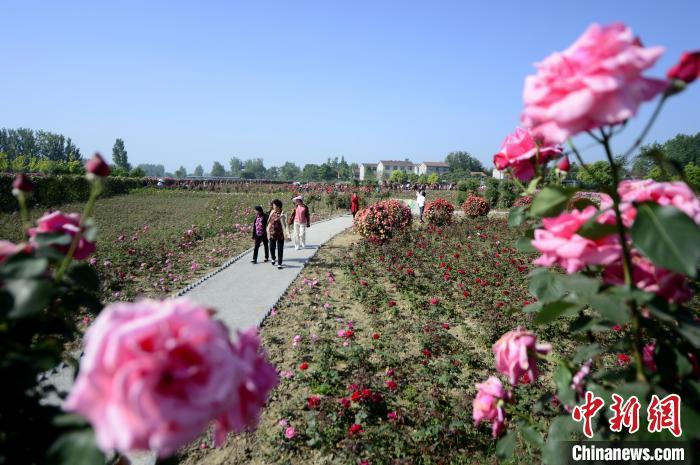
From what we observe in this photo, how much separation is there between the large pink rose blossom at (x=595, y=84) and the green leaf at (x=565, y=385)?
2.34 ft

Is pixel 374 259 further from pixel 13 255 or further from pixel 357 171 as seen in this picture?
pixel 357 171

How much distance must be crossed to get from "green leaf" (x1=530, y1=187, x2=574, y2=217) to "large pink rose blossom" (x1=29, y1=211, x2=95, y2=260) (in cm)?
110

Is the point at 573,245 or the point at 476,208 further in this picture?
the point at 476,208

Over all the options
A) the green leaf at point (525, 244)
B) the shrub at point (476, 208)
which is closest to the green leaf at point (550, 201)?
the green leaf at point (525, 244)

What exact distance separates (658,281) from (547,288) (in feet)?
0.94

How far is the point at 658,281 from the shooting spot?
3.01 feet

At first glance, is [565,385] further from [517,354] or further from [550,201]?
[550,201]

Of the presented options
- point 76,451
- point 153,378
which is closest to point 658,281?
point 153,378

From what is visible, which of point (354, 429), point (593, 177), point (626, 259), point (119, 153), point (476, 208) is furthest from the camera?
point (119, 153)

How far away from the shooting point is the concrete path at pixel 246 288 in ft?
18.1

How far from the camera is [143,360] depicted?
0.55 metres

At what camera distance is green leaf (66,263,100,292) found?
1.02 m

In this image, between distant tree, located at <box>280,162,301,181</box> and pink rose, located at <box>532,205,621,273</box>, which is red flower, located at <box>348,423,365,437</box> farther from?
distant tree, located at <box>280,162,301,181</box>

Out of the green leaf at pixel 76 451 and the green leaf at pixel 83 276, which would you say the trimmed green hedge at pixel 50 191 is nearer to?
the green leaf at pixel 83 276
